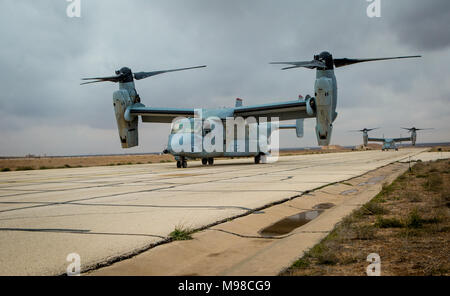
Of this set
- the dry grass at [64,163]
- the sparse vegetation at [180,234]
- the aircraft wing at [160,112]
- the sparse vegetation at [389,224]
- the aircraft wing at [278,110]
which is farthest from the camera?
the dry grass at [64,163]

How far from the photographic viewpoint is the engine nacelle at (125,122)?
899 inches

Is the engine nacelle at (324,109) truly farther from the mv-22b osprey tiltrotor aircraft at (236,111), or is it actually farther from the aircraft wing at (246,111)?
the aircraft wing at (246,111)

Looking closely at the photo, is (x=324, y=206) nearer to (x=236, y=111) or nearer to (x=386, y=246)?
(x=386, y=246)

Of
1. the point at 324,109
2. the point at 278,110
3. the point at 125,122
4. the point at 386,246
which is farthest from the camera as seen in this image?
the point at 125,122

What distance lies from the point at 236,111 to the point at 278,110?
122 inches

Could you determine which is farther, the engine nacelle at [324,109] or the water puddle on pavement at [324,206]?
the engine nacelle at [324,109]

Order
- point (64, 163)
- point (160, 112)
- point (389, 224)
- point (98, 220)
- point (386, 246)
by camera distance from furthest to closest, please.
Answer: point (64, 163) < point (160, 112) < point (98, 220) < point (389, 224) < point (386, 246)

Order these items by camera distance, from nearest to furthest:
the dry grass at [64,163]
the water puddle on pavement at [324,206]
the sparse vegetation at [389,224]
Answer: the sparse vegetation at [389,224]
the water puddle on pavement at [324,206]
the dry grass at [64,163]

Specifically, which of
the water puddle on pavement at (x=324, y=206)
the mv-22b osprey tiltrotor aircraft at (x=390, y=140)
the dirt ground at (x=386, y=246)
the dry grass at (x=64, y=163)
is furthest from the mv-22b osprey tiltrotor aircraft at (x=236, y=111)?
the mv-22b osprey tiltrotor aircraft at (x=390, y=140)

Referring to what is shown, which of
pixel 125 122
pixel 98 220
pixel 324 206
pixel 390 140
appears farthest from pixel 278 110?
pixel 390 140

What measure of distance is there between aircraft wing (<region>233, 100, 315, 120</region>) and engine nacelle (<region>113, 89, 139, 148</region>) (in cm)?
730

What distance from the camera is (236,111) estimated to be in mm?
24344

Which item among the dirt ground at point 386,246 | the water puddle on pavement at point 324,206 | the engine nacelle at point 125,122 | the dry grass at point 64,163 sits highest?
the engine nacelle at point 125,122
